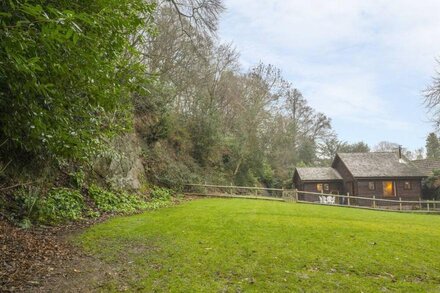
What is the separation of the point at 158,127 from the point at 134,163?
448 cm

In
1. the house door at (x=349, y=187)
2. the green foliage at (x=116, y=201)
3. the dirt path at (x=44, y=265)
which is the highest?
the house door at (x=349, y=187)

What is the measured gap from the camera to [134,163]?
1617 centimetres

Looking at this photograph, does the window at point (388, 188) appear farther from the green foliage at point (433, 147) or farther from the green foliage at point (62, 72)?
the green foliage at point (62, 72)

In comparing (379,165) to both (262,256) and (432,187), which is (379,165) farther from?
(262,256)

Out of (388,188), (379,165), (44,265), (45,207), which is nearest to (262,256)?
(44,265)

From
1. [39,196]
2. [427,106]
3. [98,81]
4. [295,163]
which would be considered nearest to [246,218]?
[39,196]

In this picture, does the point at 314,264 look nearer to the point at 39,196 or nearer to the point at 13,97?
the point at 13,97

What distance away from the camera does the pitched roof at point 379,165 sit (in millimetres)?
29672

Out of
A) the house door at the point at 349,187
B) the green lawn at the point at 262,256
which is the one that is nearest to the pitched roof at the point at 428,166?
the house door at the point at 349,187

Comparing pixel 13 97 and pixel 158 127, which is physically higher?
pixel 158 127

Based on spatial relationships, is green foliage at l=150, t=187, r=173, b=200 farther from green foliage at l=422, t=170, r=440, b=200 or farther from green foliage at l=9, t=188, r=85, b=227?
green foliage at l=422, t=170, r=440, b=200

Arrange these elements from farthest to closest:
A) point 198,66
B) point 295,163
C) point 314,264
Result: point 295,163
point 198,66
point 314,264

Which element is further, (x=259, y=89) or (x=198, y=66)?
(x=259, y=89)

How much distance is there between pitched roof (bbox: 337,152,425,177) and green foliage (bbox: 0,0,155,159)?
94.6ft
